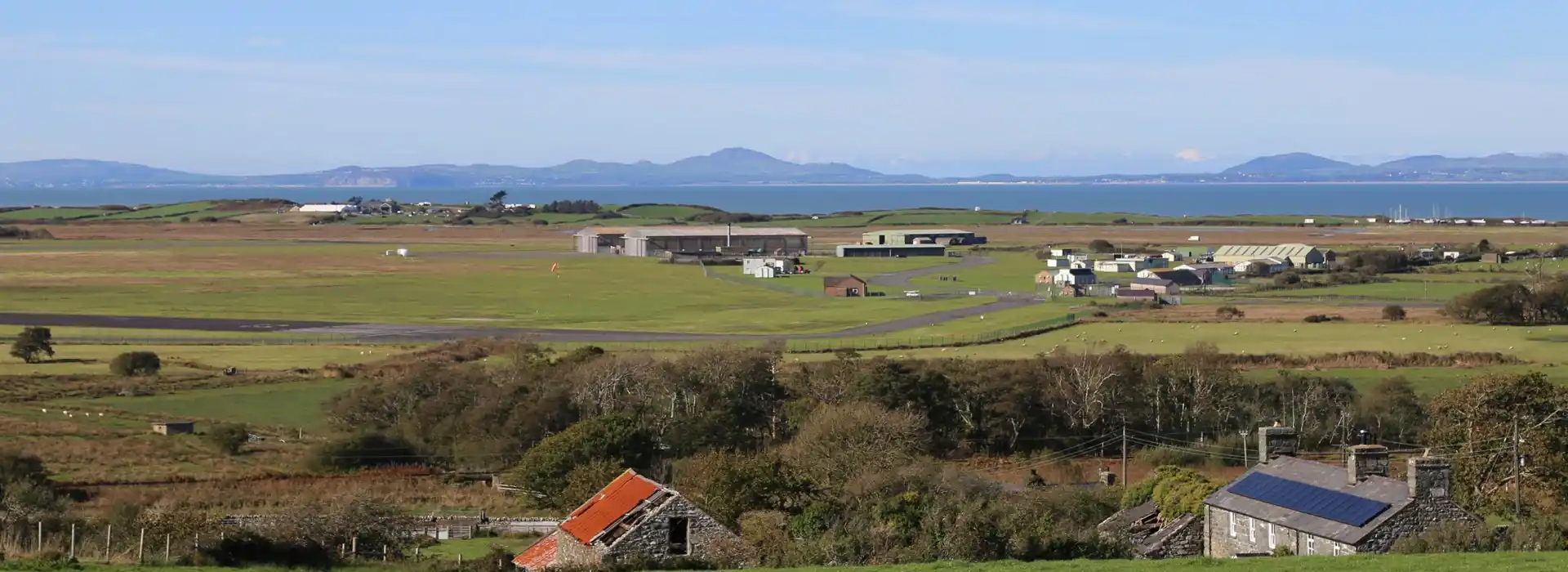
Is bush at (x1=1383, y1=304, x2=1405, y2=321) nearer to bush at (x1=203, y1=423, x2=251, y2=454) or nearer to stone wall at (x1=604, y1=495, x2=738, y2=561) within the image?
bush at (x1=203, y1=423, x2=251, y2=454)

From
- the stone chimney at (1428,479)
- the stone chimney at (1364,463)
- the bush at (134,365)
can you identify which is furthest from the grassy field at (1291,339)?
the stone chimney at (1428,479)

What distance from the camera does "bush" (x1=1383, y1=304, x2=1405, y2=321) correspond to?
66688mm

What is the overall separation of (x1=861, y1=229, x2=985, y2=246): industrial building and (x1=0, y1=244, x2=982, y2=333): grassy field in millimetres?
27089

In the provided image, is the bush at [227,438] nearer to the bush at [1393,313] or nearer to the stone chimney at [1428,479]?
the stone chimney at [1428,479]

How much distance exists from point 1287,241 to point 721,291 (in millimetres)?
65926

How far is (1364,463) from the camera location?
21453 mm

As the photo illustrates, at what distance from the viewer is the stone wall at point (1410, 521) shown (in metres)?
19.9

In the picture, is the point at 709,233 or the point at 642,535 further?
the point at 709,233

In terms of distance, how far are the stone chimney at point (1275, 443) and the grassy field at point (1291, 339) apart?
26554 mm

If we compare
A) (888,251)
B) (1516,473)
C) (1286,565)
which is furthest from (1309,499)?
(888,251)

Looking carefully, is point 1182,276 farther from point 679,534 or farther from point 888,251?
point 679,534

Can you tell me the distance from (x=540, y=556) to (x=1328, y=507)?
10.0 m

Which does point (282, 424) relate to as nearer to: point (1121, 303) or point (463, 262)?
point (1121, 303)

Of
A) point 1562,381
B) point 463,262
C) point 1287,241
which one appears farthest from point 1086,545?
point 1287,241
